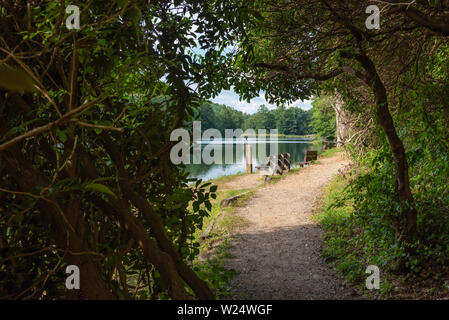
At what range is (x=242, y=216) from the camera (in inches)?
391

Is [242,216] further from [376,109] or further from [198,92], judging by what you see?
[198,92]

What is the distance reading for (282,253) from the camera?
22.4 ft

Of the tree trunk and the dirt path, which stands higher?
the tree trunk

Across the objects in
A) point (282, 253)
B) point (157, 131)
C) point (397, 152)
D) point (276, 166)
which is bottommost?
point (282, 253)

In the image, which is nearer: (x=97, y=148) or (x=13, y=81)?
(x=13, y=81)

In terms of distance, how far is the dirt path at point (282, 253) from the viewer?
5.01 metres

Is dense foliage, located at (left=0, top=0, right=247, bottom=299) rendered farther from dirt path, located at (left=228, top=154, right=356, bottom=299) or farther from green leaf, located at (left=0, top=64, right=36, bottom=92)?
dirt path, located at (left=228, top=154, right=356, bottom=299)

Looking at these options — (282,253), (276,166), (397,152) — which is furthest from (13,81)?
(276,166)

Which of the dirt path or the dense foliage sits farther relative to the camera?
the dirt path

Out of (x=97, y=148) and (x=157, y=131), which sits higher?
(x=157, y=131)

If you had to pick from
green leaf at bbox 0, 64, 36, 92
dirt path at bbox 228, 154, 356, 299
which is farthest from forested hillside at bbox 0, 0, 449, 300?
dirt path at bbox 228, 154, 356, 299

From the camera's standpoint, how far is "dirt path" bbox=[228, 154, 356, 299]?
501cm

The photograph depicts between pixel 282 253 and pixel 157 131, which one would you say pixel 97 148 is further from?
pixel 282 253

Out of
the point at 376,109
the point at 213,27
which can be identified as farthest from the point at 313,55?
the point at 213,27
